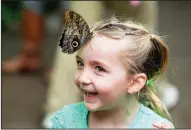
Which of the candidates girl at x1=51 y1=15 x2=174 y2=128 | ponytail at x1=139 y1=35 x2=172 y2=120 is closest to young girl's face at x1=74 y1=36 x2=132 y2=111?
girl at x1=51 y1=15 x2=174 y2=128

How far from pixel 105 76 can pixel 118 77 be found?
0.06 metres

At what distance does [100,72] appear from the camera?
198 cm

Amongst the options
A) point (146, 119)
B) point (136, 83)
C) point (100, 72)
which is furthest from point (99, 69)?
Result: point (146, 119)

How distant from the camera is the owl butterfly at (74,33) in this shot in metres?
1.88

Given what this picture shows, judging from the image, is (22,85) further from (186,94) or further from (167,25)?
(167,25)

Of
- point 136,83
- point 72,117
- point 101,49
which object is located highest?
point 101,49

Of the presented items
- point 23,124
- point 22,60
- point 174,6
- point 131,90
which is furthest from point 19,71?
point 131,90

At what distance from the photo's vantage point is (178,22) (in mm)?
6527

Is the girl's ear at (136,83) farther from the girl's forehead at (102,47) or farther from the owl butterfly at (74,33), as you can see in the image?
the owl butterfly at (74,33)

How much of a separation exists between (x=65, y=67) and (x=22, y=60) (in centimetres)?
169

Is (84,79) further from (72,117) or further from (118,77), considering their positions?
(72,117)

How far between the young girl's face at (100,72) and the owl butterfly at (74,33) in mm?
38

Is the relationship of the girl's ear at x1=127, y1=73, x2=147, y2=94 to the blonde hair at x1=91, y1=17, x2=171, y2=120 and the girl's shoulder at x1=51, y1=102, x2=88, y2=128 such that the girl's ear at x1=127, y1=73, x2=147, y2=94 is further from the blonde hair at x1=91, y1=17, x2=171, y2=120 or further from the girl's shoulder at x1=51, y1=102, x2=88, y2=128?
the girl's shoulder at x1=51, y1=102, x2=88, y2=128

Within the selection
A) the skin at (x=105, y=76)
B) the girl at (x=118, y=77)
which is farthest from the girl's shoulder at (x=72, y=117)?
the skin at (x=105, y=76)
